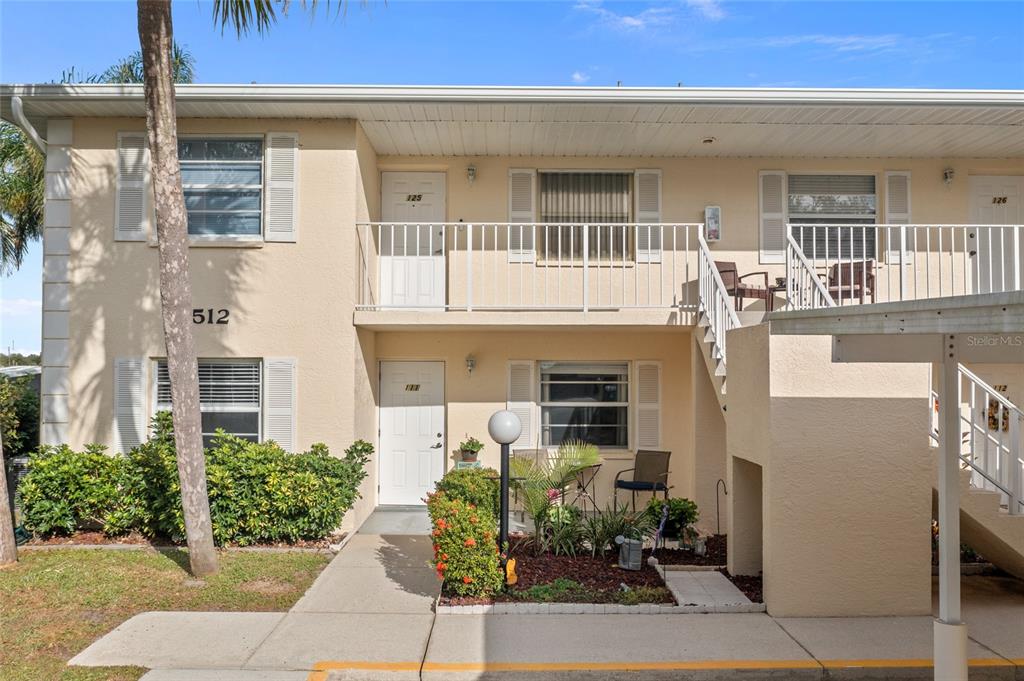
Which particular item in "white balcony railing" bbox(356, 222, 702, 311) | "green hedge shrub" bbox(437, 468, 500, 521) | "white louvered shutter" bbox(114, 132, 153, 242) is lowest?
"green hedge shrub" bbox(437, 468, 500, 521)

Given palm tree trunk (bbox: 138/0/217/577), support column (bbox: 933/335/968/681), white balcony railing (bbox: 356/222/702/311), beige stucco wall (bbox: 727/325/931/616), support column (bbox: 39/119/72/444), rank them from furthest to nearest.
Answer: white balcony railing (bbox: 356/222/702/311) < support column (bbox: 39/119/72/444) < palm tree trunk (bbox: 138/0/217/577) < beige stucco wall (bbox: 727/325/931/616) < support column (bbox: 933/335/968/681)

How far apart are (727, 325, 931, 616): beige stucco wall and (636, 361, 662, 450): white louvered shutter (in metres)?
4.14

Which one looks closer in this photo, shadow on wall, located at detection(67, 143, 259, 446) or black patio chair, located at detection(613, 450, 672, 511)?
shadow on wall, located at detection(67, 143, 259, 446)

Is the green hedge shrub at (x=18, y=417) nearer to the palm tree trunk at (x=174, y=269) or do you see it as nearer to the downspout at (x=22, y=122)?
the downspout at (x=22, y=122)

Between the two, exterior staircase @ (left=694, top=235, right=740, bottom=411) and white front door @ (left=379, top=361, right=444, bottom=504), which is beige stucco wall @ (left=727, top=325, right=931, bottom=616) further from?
white front door @ (left=379, top=361, right=444, bottom=504)

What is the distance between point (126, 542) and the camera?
8.23m

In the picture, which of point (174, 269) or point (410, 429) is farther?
point (410, 429)

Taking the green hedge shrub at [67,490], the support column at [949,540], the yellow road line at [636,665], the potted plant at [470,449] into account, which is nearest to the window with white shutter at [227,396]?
the green hedge shrub at [67,490]

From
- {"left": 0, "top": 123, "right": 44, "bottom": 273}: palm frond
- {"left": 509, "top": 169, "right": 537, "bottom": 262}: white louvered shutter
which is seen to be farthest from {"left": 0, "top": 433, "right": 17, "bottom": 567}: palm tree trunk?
{"left": 0, "top": 123, "right": 44, "bottom": 273}: palm frond

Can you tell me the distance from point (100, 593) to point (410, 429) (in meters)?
4.76

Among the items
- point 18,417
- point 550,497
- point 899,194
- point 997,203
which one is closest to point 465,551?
point 550,497

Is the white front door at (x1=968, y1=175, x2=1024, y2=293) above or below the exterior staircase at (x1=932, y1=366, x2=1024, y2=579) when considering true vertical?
above

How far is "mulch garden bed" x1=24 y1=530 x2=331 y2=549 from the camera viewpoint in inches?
321

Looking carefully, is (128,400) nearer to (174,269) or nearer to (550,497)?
(174,269)
